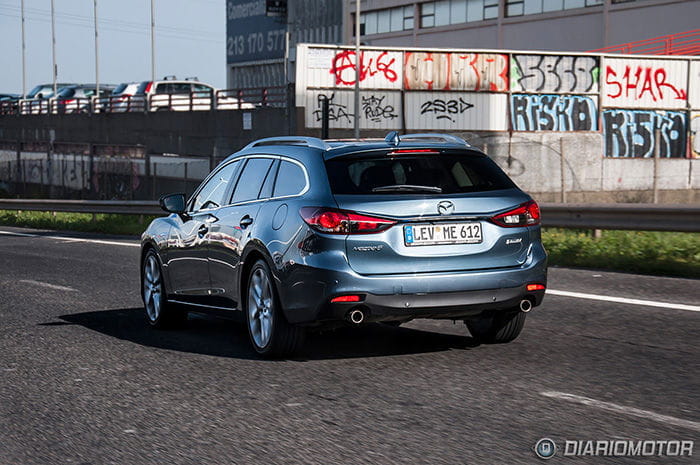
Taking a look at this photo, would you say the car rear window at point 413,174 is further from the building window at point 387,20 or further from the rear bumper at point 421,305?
the building window at point 387,20

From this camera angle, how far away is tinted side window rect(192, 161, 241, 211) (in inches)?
346

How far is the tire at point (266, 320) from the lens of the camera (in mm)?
7465

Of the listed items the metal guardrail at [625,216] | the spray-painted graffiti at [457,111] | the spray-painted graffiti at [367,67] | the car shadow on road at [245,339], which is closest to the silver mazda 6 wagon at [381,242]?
the car shadow on road at [245,339]

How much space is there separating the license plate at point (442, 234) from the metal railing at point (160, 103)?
3442 centimetres

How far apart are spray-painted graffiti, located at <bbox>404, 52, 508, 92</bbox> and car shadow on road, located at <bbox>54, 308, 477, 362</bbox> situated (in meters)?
29.6

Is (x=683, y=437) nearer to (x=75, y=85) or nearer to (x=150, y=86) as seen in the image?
(x=150, y=86)

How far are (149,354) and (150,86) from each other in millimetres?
47976

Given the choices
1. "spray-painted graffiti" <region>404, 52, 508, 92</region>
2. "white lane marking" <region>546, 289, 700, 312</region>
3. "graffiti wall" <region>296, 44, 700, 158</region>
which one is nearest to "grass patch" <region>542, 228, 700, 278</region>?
"white lane marking" <region>546, 289, 700, 312</region>

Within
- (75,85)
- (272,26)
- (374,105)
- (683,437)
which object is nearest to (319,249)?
(683,437)

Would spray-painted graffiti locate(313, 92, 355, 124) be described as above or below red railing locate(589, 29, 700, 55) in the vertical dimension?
below

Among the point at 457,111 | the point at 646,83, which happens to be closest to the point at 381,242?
the point at 457,111

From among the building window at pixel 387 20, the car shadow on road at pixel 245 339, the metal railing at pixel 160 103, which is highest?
the building window at pixel 387 20

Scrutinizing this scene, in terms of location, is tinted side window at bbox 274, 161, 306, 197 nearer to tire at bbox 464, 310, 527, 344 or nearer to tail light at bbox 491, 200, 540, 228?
tail light at bbox 491, 200, 540, 228

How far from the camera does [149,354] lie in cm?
812
